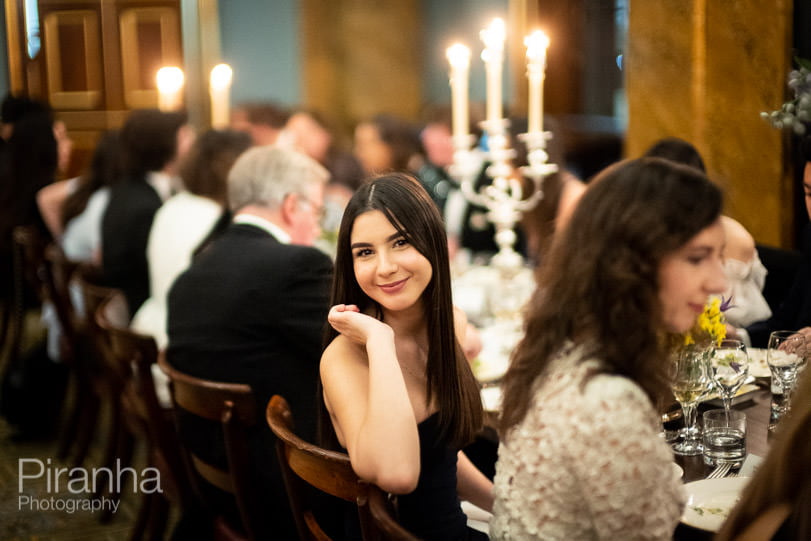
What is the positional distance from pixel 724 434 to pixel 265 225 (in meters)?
1.50

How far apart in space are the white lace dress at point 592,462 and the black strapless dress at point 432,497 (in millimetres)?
374

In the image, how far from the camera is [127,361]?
271cm

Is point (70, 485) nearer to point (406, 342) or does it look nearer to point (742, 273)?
point (406, 342)

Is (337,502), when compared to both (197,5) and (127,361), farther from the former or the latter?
(197,5)

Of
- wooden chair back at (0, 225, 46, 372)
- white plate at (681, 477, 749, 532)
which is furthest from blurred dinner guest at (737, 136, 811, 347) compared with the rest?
wooden chair back at (0, 225, 46, 372)

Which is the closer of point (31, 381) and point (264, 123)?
point (31, 381)

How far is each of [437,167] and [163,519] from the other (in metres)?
3.23

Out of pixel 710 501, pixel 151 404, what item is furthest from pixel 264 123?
pixel 710 501

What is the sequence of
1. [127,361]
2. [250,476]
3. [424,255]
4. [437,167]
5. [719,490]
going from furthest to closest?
[437,167] → [127,361] → [250,476] → [424,255] → [719,490]

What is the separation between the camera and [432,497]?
1.70 m

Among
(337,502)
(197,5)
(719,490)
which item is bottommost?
(337,502)

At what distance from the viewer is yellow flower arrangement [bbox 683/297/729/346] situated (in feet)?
5.78

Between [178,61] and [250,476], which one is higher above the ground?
[178,61]

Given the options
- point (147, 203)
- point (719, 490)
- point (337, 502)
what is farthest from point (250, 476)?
point (147, 203)
